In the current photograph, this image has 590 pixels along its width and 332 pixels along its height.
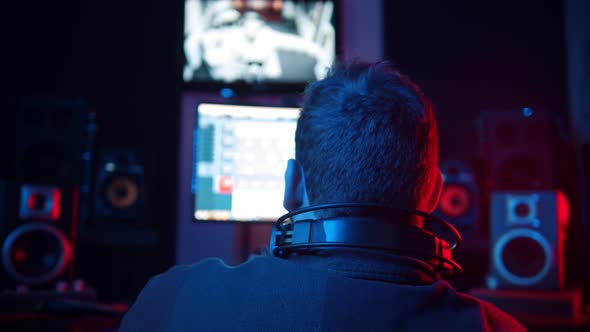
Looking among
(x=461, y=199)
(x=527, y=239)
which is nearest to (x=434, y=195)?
(x=527, y=239)

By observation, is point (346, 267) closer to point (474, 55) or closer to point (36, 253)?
point (36, 253)

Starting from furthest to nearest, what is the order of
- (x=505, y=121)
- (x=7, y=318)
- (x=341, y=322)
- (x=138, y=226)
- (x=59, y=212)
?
(x=138, y=226), (x=505, y=121), (x=59, y=212), (x=7, y=318), (x=341, y=322)

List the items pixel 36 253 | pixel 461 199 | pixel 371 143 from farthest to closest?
pixel 461 199 < pixel 36 253 < pixel 371 143

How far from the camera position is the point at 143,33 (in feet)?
8.05

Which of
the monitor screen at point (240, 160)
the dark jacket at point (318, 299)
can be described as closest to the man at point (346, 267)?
the dark jacket at point (318, 299)

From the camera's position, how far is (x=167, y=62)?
2447 mm

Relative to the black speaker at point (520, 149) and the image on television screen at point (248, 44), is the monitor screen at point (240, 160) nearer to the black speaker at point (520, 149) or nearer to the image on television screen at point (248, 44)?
the image on television screen at point (248, 44)

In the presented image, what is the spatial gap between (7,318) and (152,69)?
133 centimetres

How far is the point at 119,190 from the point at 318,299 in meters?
1.58

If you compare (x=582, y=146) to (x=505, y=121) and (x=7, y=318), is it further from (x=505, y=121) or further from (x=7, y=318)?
(x=7, y=318)

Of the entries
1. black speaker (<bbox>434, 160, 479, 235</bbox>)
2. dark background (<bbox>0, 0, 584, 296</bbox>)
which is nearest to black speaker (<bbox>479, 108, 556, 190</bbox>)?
black speaker (<bbox>434, 160, 479, 235</bbox>)

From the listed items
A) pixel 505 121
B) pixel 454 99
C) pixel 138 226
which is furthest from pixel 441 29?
pixel 138 226

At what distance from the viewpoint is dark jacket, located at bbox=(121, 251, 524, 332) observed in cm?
56

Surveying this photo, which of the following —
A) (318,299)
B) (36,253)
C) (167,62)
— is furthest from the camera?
(167,62)
